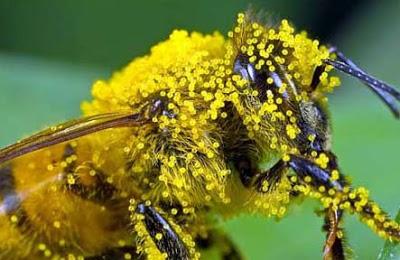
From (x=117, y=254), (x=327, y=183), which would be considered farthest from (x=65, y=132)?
(x=327, y=183)

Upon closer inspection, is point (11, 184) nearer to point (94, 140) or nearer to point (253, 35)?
point (94, 140)

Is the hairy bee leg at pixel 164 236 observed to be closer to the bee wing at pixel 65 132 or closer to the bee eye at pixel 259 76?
the bee wing at pixel 65 132

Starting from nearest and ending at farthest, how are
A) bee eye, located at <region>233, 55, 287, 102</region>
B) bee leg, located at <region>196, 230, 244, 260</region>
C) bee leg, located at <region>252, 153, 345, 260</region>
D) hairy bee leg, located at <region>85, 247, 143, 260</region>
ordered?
bee leg, located at <region>252, 153, 345, 260</region> → bee eye, located at <region>233, 55, 287, 102</region> → hairy bee leg, located at <region>85, 247, 143, 260</region> → bee leg, located at <region>196, 230, 244, 260</region>

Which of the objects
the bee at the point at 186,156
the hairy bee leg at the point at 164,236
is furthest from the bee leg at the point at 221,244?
the hairy bee leg at the point at 164,236

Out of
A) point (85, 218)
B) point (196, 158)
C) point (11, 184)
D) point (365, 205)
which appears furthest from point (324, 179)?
point (11, 184)

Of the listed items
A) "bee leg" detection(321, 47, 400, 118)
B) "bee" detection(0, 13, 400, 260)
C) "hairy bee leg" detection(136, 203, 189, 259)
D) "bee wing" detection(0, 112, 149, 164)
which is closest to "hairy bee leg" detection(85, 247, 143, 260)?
"bee" detection(0, 13, 400, 260)

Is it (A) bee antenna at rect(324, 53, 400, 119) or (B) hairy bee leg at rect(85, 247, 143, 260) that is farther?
(B) hairy bee leg at rect(85, 247, 143, 260)

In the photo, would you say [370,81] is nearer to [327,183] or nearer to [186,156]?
[327,183]

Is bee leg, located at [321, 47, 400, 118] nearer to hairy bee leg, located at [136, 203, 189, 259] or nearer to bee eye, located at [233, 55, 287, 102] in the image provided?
bee eye, located at [233, 55, 287, 102]
